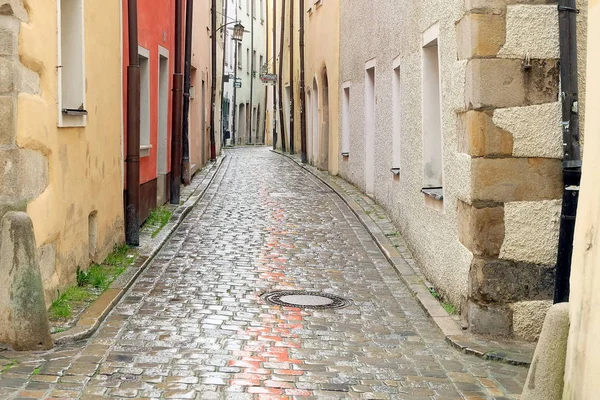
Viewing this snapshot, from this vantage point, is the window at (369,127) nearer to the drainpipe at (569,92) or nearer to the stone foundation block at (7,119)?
the drainpipe at (569,92)

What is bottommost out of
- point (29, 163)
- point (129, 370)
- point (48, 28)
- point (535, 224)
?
point (129, 370)

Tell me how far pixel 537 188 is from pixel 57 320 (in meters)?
3.93

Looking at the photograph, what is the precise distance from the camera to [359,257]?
36.0 feet

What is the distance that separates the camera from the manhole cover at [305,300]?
8.30 metres

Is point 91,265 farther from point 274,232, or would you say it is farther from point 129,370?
point 274,232

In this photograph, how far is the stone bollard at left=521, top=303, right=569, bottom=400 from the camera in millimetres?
4410

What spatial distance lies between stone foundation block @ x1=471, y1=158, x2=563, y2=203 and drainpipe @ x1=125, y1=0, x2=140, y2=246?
505 centimetres

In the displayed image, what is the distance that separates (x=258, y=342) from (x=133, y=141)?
4.71 m

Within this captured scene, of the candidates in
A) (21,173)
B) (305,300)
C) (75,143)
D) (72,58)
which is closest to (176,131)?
(72,58)

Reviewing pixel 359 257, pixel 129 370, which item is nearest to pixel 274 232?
pixel 359 257

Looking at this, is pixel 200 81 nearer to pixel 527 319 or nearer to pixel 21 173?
pixel 21 173

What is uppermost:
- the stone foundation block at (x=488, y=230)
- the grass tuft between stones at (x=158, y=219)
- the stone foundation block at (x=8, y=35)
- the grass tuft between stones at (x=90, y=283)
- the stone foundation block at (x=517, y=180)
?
the stone foundation block at (x=8, y=35)

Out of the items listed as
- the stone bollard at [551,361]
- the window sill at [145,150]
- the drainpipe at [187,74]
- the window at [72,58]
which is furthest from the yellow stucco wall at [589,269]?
the drainpipe at [187,74]

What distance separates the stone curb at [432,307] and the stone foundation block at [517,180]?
110 cm
